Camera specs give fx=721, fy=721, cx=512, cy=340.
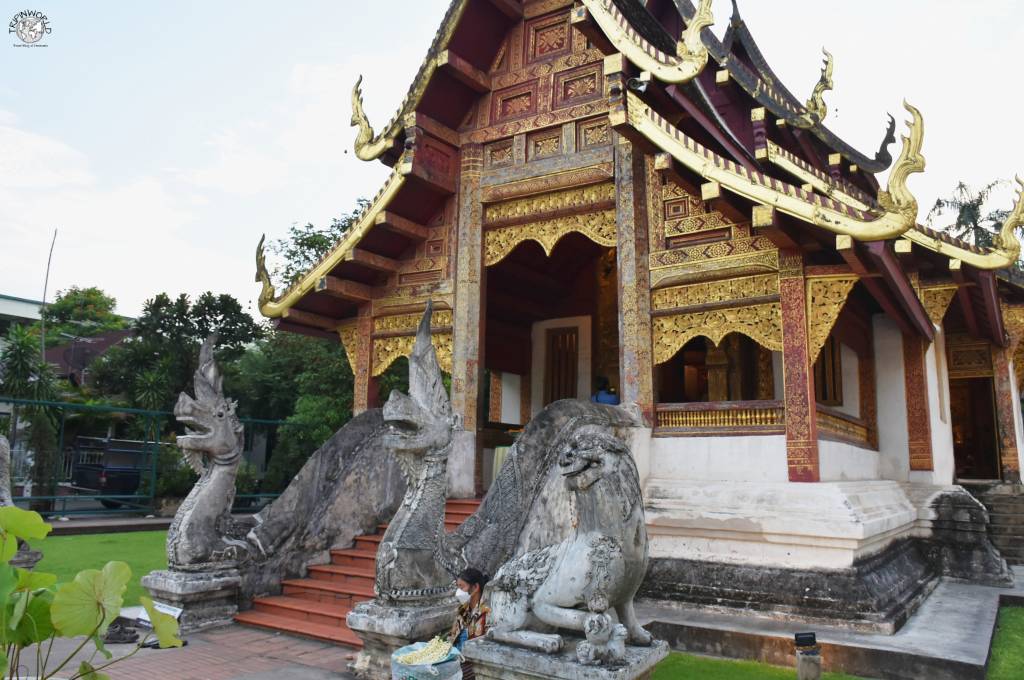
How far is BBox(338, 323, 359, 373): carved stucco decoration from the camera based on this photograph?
28.9 ft

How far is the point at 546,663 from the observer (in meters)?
3.02

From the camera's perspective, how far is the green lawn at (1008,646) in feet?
15.4

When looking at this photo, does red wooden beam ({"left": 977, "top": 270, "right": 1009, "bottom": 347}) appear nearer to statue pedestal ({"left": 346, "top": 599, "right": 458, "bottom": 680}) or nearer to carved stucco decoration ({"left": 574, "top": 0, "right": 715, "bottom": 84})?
carved stucco decoration ({"left": 574, "top": 0, "right": 715, "bottom": 84})

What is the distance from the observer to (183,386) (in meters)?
19.0

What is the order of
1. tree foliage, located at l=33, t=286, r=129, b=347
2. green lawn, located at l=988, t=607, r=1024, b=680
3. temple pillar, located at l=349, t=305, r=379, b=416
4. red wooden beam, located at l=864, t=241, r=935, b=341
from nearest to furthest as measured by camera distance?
1. green lawn, located at l=988, t=607, r=1024, b=680
2. red wooden beam, located at l=864, t=241, r=935, b=341
3. temple pillar, located at l=349, t=305, r=379, b=416
4. tree foliage, located at l=33, t=286, r=129, b=347

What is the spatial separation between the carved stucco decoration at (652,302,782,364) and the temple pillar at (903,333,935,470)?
2.74 meters

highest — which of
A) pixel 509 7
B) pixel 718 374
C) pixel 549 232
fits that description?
pixel 509 7

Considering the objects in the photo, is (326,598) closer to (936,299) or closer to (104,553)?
(104,553)

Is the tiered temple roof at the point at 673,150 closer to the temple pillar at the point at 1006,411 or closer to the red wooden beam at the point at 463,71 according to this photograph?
the red wooden beam at the point at 463,71

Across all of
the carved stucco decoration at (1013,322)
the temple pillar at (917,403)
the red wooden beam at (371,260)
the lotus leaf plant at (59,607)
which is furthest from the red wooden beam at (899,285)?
the lotus leaf plant at (59,607)

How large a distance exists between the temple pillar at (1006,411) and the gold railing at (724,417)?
5867 millimetres

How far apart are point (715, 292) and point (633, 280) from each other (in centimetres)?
77

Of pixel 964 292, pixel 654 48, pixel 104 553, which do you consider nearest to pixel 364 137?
pixel 654 48

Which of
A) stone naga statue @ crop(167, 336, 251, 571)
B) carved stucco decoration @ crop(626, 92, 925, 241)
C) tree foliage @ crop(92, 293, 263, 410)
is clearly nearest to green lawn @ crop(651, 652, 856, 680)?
carved stucco decoration @ crop(626, 92, 925, 241)
